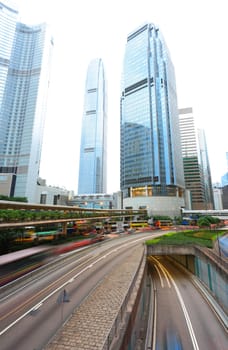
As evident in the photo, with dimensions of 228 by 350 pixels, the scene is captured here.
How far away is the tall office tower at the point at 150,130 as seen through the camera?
3661 inches

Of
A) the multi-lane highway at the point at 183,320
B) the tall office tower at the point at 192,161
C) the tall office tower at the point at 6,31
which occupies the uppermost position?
the tall office tower at the point at 6,31

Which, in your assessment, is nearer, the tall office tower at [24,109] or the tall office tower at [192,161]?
the tall office tower at [24,109]

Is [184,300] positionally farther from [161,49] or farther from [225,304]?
[161,49]

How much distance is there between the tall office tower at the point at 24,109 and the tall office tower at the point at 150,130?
56.1 m

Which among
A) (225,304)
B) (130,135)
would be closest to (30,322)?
(225,304)

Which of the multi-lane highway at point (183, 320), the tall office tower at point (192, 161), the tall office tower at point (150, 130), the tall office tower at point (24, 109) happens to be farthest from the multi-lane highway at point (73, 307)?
the tall office tower at point (192, 161)

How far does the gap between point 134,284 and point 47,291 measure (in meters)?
7.72

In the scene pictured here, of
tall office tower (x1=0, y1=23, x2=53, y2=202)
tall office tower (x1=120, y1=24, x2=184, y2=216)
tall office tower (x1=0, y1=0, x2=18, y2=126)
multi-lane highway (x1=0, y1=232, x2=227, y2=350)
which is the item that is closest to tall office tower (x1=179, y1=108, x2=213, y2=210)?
tall office tower (x1=120, y1=24, x2=184, y2=216)

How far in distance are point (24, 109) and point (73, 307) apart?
12121cm

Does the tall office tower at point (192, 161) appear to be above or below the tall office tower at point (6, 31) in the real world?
below

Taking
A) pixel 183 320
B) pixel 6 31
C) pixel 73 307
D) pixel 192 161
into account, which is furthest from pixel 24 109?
pixel 192 161

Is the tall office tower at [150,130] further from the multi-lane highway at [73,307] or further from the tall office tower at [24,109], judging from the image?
the multi-lane highway at [73,307]

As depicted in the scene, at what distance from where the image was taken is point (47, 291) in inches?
→ 574

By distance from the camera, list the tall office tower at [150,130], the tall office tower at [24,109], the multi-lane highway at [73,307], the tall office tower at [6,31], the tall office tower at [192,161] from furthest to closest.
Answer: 1. the tall office tower at [192,161]
2. the tall office tower at [6,31]
3. the tall office tower at [24,109]
4. the tall office tower at [150,130]
5. the multi-lane highway at [73,307]
